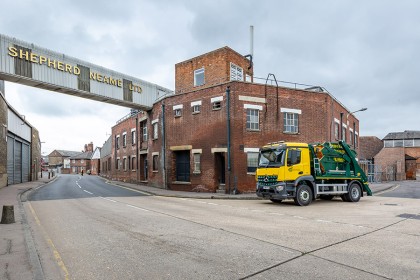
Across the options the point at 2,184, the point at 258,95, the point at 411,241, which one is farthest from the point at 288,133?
the point at 2,184

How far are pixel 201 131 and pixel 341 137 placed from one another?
14644 mm

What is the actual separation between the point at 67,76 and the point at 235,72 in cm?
1303

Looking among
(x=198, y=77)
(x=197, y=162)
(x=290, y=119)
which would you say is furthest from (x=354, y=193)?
(x=198, y=77)

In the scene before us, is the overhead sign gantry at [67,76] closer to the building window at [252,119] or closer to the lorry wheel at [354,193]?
the building window at [252,119]

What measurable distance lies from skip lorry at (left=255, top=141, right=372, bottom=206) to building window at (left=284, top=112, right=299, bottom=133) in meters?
6.14

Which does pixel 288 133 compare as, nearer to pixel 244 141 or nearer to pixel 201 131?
pixel 244 141

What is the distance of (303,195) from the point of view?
15.6 m

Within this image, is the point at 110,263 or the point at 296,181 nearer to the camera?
the point at 110,263

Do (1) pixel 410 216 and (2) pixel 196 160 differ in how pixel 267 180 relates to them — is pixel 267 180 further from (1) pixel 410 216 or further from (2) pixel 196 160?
(2) pixel 196 160

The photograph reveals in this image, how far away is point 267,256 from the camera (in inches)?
248

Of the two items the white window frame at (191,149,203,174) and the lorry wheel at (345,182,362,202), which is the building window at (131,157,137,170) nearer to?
the white window frame at (191,149,203,174)

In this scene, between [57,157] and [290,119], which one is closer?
[290,119]

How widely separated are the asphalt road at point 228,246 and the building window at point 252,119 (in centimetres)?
1114

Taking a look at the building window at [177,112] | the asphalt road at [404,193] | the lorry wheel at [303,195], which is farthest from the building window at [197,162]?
the asphalt road at [404,193]
